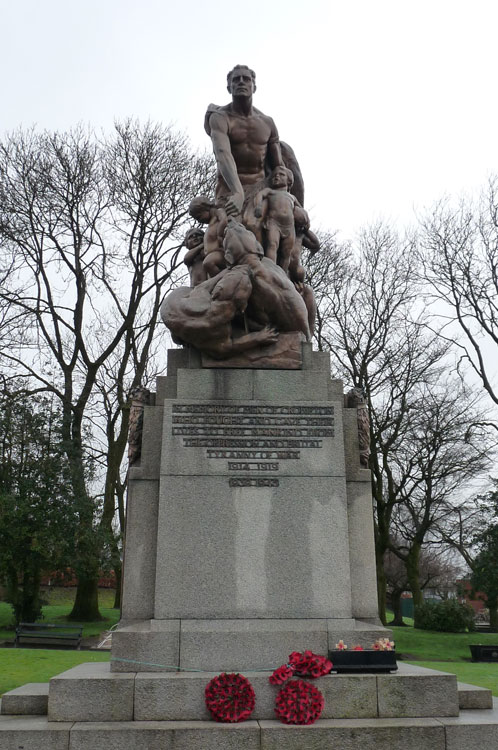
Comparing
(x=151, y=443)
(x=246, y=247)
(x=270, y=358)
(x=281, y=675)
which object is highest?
(x=246, y=247)

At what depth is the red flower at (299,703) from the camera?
5289 millimetres

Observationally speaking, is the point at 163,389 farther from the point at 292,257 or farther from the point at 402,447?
the point at 402,447

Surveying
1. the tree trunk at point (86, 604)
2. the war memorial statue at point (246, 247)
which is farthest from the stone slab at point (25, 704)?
the tree trunk at point (86, 604)

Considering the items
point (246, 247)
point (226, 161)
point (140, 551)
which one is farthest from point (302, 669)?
point (226, 161)

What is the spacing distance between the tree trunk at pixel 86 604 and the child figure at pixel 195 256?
658 inches

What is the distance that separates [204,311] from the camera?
7391 mm

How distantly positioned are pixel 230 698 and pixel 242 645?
72 cm

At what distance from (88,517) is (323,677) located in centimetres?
1698

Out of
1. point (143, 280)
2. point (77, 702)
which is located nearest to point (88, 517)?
point (143, 280)

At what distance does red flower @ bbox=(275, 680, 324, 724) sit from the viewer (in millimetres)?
5289

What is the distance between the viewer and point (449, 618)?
82.2 feet

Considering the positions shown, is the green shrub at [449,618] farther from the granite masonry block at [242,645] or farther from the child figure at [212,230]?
the granite masonry block at [242,645]

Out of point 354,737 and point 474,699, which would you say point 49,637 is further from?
point 354,737

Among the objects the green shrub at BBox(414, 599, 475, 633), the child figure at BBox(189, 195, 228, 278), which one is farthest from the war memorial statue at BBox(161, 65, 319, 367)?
the green shrub at BBox(414, 599, 475, 633)
